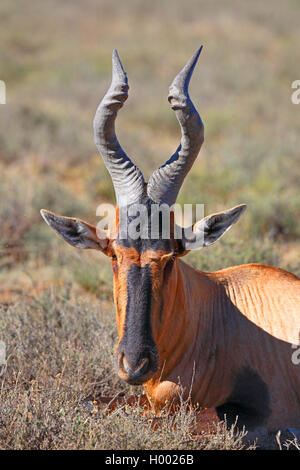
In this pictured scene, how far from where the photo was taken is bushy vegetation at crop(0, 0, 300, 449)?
4223 millimetres

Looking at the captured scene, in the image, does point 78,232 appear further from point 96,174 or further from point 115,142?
point 96,174

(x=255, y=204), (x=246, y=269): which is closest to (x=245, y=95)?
(x=255, y=204)

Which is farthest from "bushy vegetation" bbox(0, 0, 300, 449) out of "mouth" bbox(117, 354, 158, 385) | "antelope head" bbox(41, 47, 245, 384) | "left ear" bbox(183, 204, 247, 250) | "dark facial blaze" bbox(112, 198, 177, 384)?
"left ear" bbox(183, 204, 247, 250)

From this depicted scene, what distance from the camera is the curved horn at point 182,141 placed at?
412cm

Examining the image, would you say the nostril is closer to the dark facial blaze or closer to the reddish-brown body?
the dark facial blaze

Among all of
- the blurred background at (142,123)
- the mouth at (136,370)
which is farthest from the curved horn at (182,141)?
the blurred background at (142,123)

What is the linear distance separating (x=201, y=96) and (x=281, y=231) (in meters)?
12.7

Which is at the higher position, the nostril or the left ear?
the left ear

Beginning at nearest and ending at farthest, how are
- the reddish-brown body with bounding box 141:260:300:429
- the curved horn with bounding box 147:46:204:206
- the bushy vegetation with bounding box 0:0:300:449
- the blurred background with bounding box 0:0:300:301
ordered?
the curved horn with bounding box 147:46:204:206
the bushy vegetation with bounding box 0:0:300:449
the reddish-brown body with bounding box 141:260:300:429
the blurred background with bounding box 0:0:300:301

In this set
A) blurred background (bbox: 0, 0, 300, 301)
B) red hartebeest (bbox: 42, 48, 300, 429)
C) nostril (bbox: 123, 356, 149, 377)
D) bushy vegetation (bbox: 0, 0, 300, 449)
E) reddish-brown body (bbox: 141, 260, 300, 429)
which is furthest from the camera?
blurred background (bbox: 0, 0, 300, 301)

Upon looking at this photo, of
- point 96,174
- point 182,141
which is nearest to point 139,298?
point 182,141

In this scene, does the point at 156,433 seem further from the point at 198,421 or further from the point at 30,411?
the point at 30,411

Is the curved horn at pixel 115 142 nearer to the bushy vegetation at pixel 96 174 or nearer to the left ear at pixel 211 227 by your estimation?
the left ear at pixel 211 227

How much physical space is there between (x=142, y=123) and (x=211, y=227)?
49.1ft
